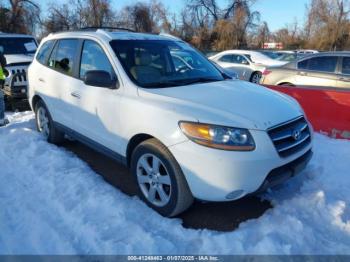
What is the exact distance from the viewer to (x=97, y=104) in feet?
13.2

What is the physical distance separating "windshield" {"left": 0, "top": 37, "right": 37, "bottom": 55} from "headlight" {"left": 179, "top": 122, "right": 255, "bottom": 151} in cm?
953

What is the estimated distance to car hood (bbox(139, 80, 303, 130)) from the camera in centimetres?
308

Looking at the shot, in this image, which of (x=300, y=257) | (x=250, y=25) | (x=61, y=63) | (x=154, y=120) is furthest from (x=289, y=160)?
(x=250, y=25)

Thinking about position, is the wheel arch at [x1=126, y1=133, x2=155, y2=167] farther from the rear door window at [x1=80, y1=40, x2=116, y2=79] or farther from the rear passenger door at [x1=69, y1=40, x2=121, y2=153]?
the rear door window at [x1=80, y1=40, x2=116, y2=79]

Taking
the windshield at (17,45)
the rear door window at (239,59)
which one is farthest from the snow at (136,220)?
the rear door window at (239,59)

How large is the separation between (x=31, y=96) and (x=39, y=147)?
1178 mm

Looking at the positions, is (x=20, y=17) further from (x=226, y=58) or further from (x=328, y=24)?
(x=328, y=24)

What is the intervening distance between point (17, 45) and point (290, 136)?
10.1 metres

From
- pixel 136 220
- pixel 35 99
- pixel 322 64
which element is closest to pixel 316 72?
pixel 322 64

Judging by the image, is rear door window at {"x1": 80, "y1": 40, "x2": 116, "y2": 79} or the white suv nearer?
the white suv

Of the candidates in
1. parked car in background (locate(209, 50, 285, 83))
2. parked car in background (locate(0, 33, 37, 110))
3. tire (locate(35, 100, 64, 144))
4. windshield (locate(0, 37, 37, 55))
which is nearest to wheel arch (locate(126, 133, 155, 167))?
tire (locate(35, 100, 64, 144))

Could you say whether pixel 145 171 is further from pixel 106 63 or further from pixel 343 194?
pixel 343 194

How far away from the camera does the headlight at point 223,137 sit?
2.96m

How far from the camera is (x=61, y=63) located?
5.00 metres
